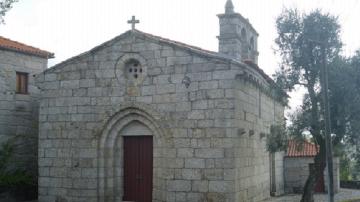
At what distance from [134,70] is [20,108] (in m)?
5.30

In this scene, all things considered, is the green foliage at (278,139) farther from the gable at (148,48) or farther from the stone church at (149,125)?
the gable at (148,48)

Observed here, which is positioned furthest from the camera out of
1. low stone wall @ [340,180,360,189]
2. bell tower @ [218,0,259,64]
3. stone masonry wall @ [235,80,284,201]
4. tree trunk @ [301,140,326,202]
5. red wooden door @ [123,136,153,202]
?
low stone wall @ [340,180,360,189]

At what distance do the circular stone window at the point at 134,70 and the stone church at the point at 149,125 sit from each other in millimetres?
31

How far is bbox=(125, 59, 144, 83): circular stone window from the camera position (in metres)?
13.2

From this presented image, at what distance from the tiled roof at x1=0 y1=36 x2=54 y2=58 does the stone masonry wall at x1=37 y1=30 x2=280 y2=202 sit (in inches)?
94.1

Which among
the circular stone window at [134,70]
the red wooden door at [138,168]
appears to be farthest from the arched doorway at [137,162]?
the circular stone window at [134,70]

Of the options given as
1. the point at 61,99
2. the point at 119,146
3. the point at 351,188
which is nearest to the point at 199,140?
the point at 119,146

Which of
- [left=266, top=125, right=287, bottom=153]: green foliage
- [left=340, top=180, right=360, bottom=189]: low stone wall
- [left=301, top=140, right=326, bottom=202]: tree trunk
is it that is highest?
[left=266, top=125, right=287, bottom=153]: green foliage

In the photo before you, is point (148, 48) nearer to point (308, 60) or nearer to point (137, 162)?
point (137, 162)

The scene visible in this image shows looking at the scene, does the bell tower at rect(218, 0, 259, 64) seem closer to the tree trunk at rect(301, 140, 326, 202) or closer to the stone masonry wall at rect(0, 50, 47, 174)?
the tree trunk at rect(301, 140, 326, 202)

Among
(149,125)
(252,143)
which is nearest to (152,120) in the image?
(149,125)

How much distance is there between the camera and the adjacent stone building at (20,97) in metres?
15.6

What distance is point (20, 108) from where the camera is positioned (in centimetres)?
1614

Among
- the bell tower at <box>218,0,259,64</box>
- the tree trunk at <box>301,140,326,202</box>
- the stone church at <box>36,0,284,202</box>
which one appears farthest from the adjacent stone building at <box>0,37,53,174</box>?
the tree trunk at <box>301,140,326,202</box>
